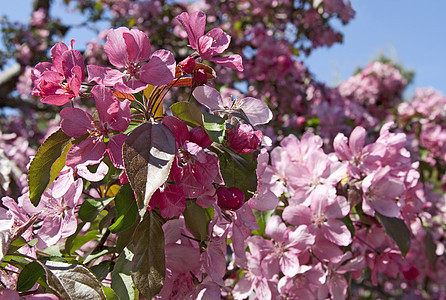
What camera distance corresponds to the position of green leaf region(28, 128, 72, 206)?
693 mm

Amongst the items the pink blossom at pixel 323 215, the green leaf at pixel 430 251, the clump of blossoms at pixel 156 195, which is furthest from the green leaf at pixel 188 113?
the green leaf at pixel 430 251

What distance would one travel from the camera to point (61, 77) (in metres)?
0.73

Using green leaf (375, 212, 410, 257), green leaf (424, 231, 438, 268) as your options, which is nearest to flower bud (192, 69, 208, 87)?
green leaf (375, 212, 410, 257)

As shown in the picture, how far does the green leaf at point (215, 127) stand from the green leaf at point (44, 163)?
0.26 metres

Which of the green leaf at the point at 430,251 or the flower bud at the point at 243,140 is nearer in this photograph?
the flower bud at the point at 243,140

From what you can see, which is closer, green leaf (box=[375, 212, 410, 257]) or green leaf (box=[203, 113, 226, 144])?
green leaf (box=[203, 113, 226, 144])

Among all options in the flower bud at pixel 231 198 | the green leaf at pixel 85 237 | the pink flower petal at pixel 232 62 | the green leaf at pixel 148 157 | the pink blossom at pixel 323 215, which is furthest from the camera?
the pink blossom at pixel 323 215

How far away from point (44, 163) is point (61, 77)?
0.52ft

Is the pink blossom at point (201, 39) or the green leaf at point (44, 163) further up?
the pink blossom at point (201, 39)

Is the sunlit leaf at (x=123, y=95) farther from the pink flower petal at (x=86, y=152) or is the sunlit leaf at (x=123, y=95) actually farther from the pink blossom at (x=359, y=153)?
the pink blossom at (x=359, y=153)

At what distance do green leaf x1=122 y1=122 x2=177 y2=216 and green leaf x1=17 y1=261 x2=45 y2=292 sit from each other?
252 mm

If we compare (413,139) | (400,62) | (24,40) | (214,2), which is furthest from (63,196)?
(400,62)

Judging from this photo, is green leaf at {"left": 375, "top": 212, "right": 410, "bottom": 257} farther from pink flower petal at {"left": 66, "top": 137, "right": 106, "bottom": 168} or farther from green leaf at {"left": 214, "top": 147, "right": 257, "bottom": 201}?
pink flower petal at {"left": 66, "top": 137, "right": 106, "bottom": 168}

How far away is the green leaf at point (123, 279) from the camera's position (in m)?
0.71
